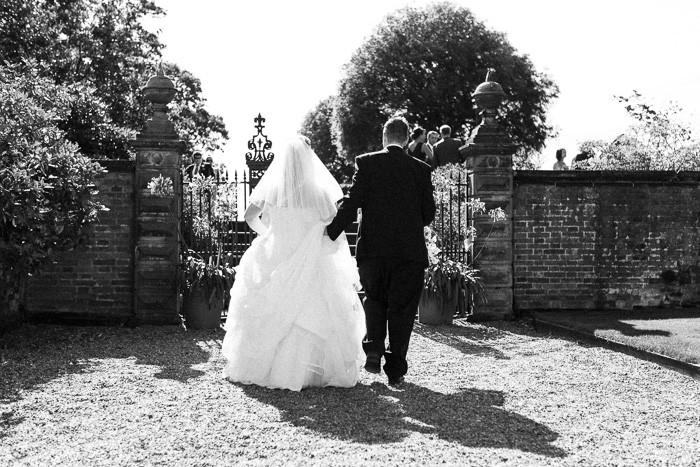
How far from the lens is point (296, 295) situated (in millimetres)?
6508

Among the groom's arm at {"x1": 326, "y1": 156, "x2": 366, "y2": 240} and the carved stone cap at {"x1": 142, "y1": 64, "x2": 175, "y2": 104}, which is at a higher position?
the carved stone cap at {"x1": 142, "y1": 64, "x2": 175, "y2": 104}

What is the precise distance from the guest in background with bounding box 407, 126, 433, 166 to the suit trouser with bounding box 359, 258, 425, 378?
249 inches

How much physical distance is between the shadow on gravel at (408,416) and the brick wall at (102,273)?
4.74 meters

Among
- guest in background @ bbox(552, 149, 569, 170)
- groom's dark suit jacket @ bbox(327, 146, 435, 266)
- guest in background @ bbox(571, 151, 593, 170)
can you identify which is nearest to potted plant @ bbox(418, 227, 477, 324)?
groom's dark suit jacket @ bbox(327, 146, 435, 266)

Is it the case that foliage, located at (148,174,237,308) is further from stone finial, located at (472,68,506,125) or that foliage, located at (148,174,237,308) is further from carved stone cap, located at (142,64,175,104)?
stone finial, located at (472,68,506,125)

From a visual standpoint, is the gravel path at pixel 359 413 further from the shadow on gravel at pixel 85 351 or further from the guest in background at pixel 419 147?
the guest in background at pixel 419 147

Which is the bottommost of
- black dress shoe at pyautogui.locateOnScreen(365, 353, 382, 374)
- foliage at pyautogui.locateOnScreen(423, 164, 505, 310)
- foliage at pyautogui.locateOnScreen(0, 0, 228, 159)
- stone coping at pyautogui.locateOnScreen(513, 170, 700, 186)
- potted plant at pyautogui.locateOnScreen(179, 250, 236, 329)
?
black dress shoe at pyautogui.locateOnScreen(365, 353, 382, 374)

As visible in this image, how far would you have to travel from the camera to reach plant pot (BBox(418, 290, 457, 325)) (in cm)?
1055

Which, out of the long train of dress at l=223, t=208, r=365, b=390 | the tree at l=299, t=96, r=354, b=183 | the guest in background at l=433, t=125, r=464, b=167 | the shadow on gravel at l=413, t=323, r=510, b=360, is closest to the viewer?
the long train of dress at l=223, t=208, r=365, b=390

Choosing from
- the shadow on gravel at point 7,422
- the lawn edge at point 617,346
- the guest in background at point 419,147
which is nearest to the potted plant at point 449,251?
the lawn edge at point 617,346

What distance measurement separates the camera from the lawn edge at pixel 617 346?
7.26 metres

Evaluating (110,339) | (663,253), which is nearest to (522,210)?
(663,253)

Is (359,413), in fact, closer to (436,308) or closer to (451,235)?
(436,308)

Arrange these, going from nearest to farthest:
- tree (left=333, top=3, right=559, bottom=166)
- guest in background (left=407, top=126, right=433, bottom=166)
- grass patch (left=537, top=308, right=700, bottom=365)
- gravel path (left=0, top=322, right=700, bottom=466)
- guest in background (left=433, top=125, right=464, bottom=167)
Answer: gravel path (left=0, top=322, right=700, bottom=466) → grass patch (left=537, top=308, right=700, bottom=365) → guest in background (left=407, top=126, right=433, bottom=166) → guest in background (left=433, top=125, right=464, bottom=167) → tree (left=333, top=3, right=559, bottom=166)
